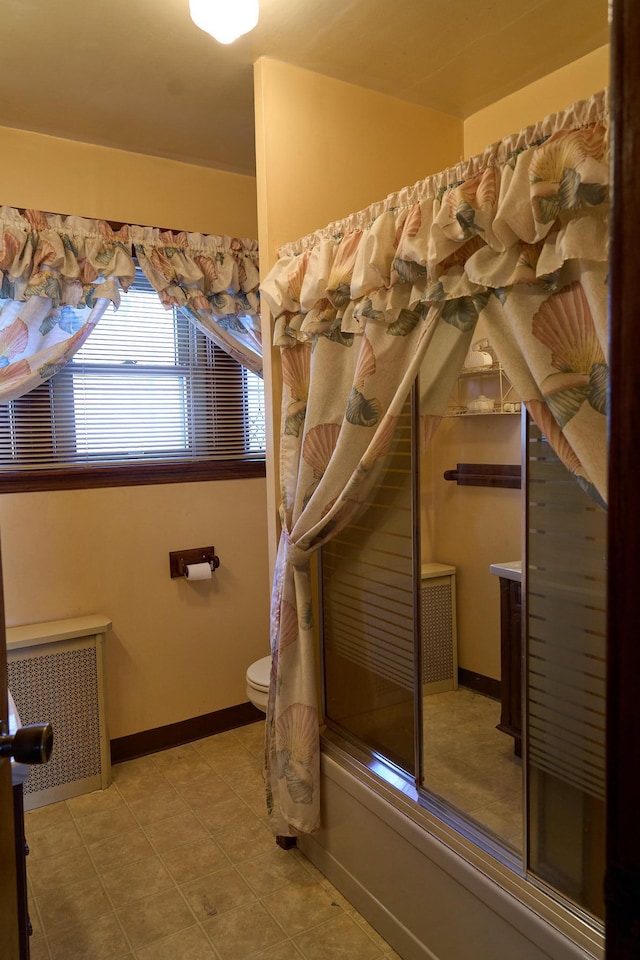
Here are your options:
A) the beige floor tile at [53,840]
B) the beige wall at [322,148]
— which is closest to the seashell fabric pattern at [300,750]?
the beige floor tile at [53,840]

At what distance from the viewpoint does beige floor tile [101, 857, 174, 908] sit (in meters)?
2.13

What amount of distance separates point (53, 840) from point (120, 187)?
2.74 metres

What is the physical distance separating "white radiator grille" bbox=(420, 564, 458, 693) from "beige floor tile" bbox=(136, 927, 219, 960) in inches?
39.5

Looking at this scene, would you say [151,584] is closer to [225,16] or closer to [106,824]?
[106,824]

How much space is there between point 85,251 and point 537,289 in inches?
83.6

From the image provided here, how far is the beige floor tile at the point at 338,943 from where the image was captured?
6.11ft

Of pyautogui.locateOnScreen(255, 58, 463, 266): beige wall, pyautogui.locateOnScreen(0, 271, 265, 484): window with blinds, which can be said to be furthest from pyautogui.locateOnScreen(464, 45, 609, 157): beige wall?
pyautogui.locateOnScreen(0, 271, 265, 484): window with blinds

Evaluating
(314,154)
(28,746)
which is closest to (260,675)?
(28,746)

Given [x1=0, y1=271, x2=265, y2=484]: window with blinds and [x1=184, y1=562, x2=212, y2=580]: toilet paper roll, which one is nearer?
[x1=0, y1=271, x2=265, y2=484]: window with blinds

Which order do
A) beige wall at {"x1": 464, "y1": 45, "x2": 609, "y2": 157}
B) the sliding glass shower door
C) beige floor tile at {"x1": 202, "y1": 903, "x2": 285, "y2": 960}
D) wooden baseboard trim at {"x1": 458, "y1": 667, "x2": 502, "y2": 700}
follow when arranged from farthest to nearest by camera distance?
beige wall at {"x1": 464, "y1": 45, "x2": 609, "y2": 157}, wooden baseboard trim at {"x1": 458, "y1": 667, "x2": 502, "y2": 700}, the sliding glass shower door, beige floor tile at {"x1": 202, "y1": 903, "x2": 285, "y2": 960}

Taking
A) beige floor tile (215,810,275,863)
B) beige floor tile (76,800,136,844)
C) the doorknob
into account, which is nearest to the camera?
the doorknob

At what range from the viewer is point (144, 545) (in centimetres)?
307

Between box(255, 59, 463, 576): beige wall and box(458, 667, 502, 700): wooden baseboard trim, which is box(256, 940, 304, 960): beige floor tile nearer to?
box(458, 667, 502, 700): wooden baseboard trim

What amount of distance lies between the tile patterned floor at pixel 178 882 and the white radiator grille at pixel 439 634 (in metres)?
0.77
